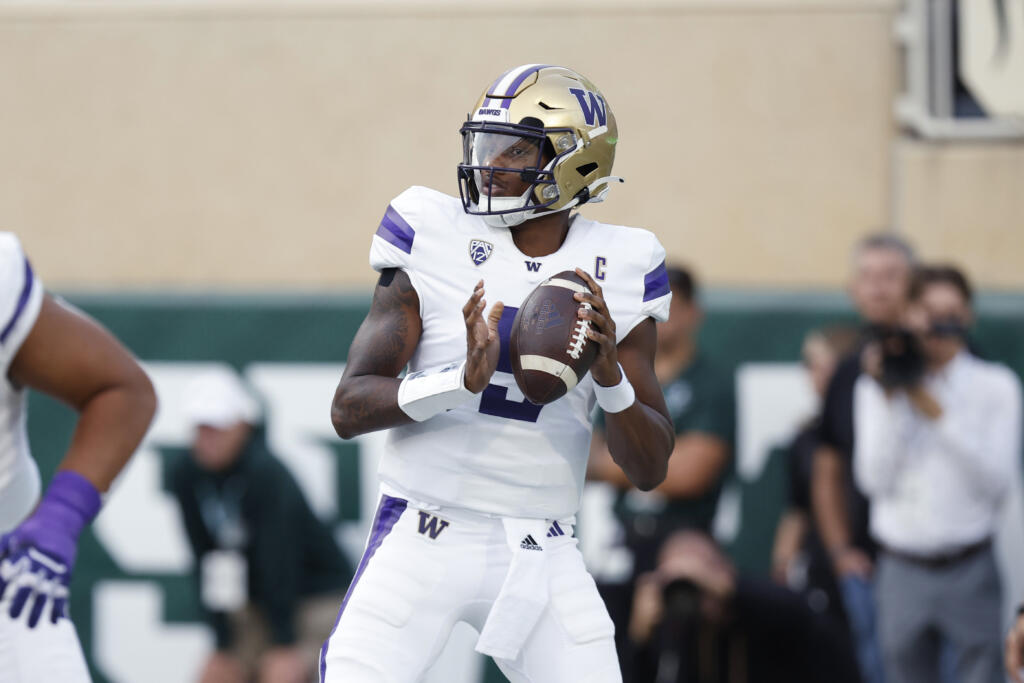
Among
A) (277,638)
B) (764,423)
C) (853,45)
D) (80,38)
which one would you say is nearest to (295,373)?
(277,638)

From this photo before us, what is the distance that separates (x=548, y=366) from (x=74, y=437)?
39.6 inches

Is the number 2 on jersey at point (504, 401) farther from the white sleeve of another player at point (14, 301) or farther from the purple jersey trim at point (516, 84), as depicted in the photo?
the white sleeve of another player at point (14, 301)

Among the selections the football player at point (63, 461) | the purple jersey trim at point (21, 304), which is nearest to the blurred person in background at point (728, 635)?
the football player at point (63, 461)

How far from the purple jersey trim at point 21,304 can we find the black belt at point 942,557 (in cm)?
369

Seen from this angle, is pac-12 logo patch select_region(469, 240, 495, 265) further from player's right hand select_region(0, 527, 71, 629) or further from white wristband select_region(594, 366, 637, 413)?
player's right hand select_region(0, 527, 71, 629)

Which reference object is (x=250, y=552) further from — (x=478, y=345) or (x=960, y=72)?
(x=960, y=72)

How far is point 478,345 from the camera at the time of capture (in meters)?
2.98

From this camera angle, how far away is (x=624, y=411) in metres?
A: 3.24

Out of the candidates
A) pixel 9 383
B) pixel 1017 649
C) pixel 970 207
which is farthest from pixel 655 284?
pixel 970 207

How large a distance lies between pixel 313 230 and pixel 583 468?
4.83 m

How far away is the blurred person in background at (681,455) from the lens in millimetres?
5535

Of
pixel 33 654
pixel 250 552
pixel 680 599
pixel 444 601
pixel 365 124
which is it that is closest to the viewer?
pixel 33 654

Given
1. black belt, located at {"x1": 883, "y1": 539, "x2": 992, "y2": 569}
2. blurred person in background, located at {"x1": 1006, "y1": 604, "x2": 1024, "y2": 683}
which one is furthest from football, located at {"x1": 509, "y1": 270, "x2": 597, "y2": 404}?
black belt, located at {"x1": 883, "y1": 539, "x2": 992, "y2": 569}

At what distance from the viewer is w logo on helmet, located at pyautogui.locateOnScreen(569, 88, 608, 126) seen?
11.3 ft
